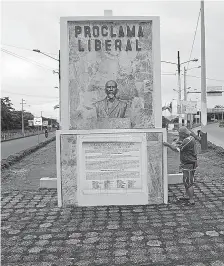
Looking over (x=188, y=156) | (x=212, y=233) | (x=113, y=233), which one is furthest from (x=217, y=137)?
(x=113, y=233)

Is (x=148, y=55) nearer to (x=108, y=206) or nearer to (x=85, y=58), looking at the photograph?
(x=85, y=58)

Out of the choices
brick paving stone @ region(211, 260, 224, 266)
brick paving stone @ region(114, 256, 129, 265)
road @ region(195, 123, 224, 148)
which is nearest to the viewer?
brick paving stone @ region(211, 260, 224, 266)

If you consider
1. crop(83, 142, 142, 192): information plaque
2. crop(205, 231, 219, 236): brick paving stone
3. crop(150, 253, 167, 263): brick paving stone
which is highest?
crop(83, 142, 142, 192): information plaque

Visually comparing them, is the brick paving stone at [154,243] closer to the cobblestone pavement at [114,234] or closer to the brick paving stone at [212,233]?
the cobblestone pavement at [114,234]

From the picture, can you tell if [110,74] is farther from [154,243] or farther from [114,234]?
[154,243]

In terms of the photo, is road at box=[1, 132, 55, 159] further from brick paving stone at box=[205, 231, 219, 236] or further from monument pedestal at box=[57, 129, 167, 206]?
brick paving stone at box=[205, 231, 219, 236]

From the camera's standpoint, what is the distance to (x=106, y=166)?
24.1 ft

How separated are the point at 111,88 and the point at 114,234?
3179mm

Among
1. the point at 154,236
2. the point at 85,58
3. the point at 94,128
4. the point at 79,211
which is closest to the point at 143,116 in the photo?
the point at 94,128

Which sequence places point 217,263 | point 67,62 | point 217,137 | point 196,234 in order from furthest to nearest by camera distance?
point 217,137 < point 67,62 < point 196,234 < point 217,263

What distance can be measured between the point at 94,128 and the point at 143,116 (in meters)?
1.04

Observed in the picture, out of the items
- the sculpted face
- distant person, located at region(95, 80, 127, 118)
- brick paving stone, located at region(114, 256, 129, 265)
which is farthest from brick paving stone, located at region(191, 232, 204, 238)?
the sculpted face

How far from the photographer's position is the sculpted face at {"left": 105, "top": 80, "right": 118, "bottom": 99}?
24.7 feet

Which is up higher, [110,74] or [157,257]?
[110,74]
